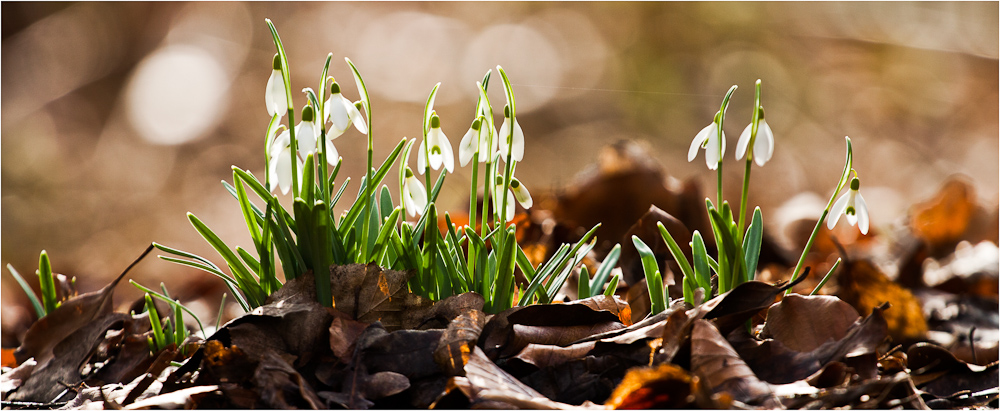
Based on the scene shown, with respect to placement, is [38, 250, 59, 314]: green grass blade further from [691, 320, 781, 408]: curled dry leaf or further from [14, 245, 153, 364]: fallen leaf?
[691, 320, 781, 408]: curled dry leaf

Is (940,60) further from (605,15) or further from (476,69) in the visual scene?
(476,69)

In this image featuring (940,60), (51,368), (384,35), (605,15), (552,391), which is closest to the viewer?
(552,391)

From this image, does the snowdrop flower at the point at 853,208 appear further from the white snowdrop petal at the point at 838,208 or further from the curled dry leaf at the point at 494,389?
the curled dry leaf at the point at 494,389

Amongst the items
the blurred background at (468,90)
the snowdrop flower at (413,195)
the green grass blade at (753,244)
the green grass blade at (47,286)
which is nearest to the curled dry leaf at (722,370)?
the green grass blade at (753,244)

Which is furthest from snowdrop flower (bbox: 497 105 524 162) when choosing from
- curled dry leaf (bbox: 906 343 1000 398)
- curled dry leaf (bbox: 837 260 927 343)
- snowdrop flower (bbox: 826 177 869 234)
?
curled dry leaf (bbox: 837 260 927 343)

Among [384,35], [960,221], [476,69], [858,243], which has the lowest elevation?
[858,243]

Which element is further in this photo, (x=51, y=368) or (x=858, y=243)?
(x=858, y=243)

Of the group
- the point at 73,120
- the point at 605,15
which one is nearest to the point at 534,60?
the point at 605,15

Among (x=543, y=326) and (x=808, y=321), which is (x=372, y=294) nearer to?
(x=543, y=326)
